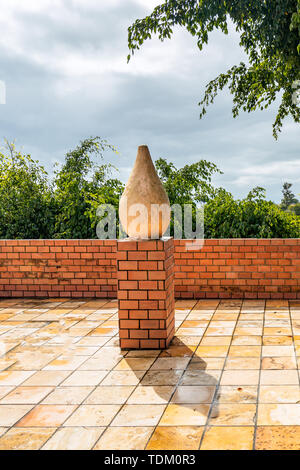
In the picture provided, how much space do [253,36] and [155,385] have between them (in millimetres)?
10040

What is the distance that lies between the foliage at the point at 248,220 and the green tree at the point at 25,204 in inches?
119

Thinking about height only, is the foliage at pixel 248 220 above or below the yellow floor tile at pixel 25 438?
above

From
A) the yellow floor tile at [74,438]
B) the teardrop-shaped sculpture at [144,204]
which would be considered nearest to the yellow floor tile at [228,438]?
the yellow floor tile at [74,438]

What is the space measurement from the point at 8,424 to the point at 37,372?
1008 millimetres

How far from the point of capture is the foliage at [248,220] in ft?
26.5

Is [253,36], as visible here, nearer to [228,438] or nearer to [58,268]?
[58,268]

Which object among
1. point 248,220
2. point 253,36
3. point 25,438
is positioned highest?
point 253,36

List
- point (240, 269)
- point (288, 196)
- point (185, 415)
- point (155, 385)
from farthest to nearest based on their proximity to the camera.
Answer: point (288, 196) → point (240, 269) → point (155, 385) → point (185, 415)

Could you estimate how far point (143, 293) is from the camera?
4688 mm

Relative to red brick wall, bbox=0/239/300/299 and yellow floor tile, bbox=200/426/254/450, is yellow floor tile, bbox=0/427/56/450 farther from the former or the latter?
red brick wall, bbox=0/239/300/299

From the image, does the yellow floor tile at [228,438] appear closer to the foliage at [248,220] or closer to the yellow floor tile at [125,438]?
the yellow floor tile at [125,438]

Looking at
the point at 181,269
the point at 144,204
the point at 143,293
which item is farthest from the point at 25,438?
the point at 181,269

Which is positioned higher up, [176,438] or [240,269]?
[240,269]

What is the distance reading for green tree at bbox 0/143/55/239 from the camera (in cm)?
914
